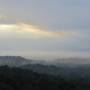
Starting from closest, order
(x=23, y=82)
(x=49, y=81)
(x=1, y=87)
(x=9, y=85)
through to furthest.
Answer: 1. (x=1, y=87)
2. (x=9, y=85)
3. (x=23, y=82)
4. (x=49, y=81)

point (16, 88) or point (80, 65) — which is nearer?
point (16, 88)

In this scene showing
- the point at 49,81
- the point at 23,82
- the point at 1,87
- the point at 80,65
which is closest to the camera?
the point at 1,87

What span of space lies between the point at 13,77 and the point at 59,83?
12.4 m

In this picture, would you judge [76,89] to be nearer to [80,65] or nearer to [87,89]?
[87,89]

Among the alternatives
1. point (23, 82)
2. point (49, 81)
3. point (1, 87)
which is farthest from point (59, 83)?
point (1, 87)

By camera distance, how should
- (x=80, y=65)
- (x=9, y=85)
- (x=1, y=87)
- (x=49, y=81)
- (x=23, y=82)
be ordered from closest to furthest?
(x=1, y=87) → (x=9, y=85) → (x=23, y=82) → (x=49, y=81) → (x=80, y=65)

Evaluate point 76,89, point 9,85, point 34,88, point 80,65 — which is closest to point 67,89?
point 76,89

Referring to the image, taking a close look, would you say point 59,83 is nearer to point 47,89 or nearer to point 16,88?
point 47,89

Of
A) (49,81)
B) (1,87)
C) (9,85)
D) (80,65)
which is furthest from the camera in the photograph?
(80,65)

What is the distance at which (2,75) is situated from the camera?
335ft

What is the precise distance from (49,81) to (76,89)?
30.5 ft

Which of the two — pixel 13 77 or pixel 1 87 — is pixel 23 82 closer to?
pixel 13 77

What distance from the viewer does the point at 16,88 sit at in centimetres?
8988

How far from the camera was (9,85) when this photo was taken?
8988cm
